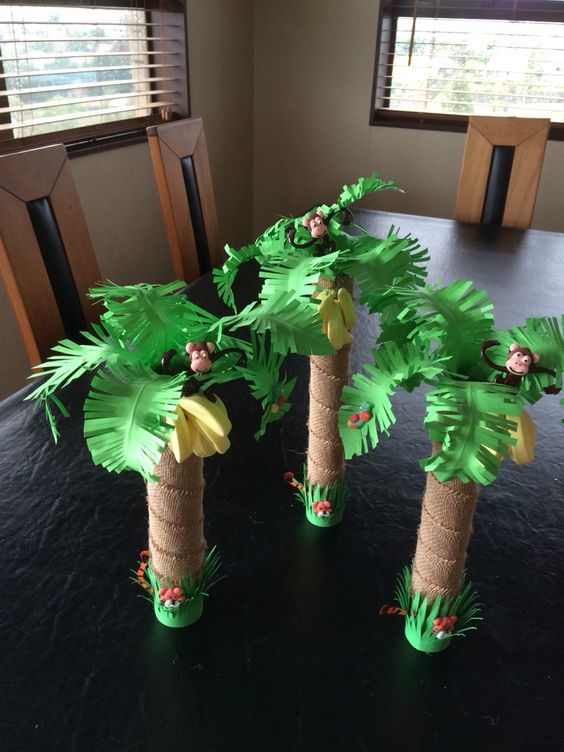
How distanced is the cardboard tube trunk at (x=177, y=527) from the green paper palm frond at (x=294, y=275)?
0.56 feet

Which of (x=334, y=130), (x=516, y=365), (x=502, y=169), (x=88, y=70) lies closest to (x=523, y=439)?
(x=516, y=365)

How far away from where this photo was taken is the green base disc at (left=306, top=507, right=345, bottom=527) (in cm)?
82

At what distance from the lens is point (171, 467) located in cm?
59

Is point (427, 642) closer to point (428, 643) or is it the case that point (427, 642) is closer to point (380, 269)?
point (428, 643)

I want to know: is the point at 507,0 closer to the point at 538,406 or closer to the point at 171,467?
the point at 538,406

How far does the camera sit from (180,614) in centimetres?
67

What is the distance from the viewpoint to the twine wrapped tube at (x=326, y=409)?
74 centimetres

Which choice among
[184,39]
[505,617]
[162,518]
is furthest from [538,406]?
[184,39]

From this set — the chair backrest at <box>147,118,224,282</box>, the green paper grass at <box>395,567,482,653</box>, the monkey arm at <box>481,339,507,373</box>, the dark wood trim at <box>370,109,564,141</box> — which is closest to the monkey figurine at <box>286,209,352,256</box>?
the monkey arm at <box>481,339,507,373</box>

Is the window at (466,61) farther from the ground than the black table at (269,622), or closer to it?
farther from the ground

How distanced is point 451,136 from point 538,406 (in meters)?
2.06

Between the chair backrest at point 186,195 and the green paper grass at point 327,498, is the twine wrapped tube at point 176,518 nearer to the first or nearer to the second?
the green paper grass at point 327,498

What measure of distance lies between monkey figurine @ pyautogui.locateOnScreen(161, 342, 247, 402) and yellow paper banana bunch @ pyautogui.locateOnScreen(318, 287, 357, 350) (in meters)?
0.15

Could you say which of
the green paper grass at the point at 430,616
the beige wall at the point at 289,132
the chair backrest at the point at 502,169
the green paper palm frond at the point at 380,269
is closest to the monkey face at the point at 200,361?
the green paper palm frond at the point at 380,269
